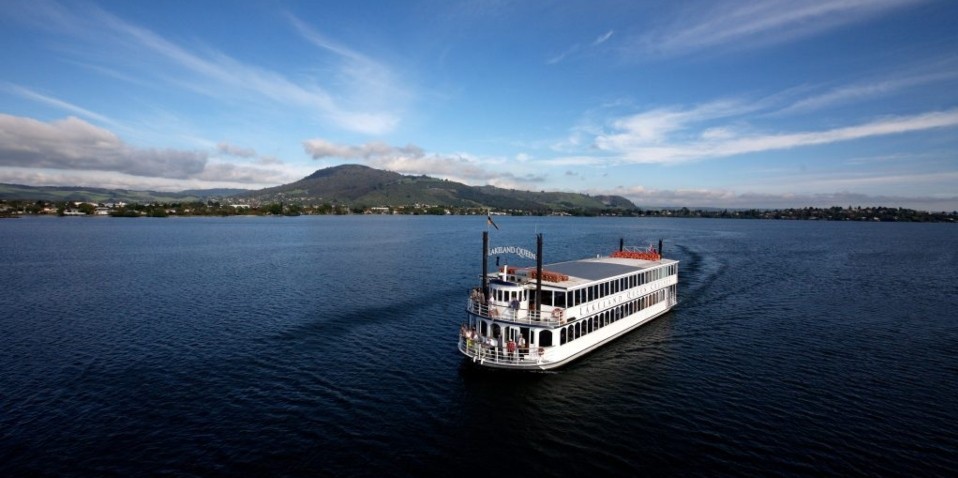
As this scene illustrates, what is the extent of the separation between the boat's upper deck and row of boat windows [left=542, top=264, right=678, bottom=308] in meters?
0.57

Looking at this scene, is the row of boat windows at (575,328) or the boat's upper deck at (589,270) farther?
the boat's upper deck at (589,270)

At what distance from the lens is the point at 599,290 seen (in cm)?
4434

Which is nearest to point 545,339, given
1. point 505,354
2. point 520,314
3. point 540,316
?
point 540,316

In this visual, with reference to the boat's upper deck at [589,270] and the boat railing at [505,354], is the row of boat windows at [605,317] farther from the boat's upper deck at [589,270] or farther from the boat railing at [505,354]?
the boat's upper deck at [589,270]

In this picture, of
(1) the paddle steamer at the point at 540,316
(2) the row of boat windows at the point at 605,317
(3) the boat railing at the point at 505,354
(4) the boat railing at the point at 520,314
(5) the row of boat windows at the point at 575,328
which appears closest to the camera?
(3) the boat railing at the point at 505,354

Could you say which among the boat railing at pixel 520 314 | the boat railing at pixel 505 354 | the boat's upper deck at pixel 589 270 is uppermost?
the boat's upper deck at pixel 589 270

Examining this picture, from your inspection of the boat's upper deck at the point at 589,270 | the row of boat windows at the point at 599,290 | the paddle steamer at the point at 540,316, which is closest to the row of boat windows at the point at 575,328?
the paddle steamer at the point at 540,316

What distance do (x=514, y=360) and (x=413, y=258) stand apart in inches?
2949

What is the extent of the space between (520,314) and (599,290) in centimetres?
898

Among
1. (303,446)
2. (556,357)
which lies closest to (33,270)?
(303,446)

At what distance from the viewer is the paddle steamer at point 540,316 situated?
38438mm

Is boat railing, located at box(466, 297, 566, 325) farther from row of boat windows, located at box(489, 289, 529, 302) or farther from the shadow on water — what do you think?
the shadow on water

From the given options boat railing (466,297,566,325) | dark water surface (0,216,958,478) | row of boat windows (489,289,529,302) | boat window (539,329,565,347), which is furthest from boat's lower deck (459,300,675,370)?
row of boat windows (489,289,529,302)

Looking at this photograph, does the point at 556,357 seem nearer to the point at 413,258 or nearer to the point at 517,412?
the point at 517,412
